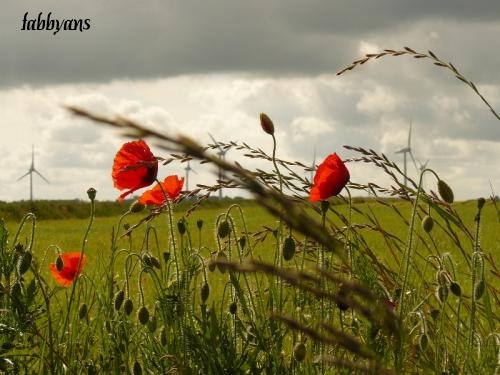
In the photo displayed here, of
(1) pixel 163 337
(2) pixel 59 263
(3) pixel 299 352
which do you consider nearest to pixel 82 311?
(2) pixel 59 263

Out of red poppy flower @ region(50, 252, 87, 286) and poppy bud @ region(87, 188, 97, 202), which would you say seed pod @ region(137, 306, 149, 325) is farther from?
red poppy flower @ region(50, 252, 87, 286)

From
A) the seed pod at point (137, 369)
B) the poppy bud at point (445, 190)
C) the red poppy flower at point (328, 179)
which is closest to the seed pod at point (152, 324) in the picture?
the seed pod at point (137, 369)

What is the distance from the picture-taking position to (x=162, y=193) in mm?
2684

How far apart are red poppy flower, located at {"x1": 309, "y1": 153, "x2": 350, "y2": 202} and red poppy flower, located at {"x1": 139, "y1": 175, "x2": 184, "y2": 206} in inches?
25.2

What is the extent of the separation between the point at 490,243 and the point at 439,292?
1500 cm

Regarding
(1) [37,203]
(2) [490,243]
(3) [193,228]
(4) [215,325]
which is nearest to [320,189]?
(4) [215,325]

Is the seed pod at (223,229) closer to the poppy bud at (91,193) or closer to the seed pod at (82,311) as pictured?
the poppy bud at (91,193)

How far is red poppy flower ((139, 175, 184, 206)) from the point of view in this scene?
2686mm

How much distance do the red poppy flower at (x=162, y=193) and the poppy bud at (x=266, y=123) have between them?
793mm

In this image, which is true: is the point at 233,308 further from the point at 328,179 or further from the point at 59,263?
the point at 59,263

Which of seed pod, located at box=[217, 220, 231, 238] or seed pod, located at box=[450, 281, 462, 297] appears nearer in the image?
seed pod, located at box=[450, 281, 462, 297]

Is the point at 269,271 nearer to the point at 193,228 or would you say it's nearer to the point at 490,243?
the point at 490,243

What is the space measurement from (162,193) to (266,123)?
0.85 meters

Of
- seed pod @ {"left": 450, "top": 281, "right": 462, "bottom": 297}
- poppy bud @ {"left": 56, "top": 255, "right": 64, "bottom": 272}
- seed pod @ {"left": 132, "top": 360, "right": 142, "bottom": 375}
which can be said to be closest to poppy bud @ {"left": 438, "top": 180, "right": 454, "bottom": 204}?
seed pod @ {"left": 450, "top": 281, "right": 462, "bottom": 297}
